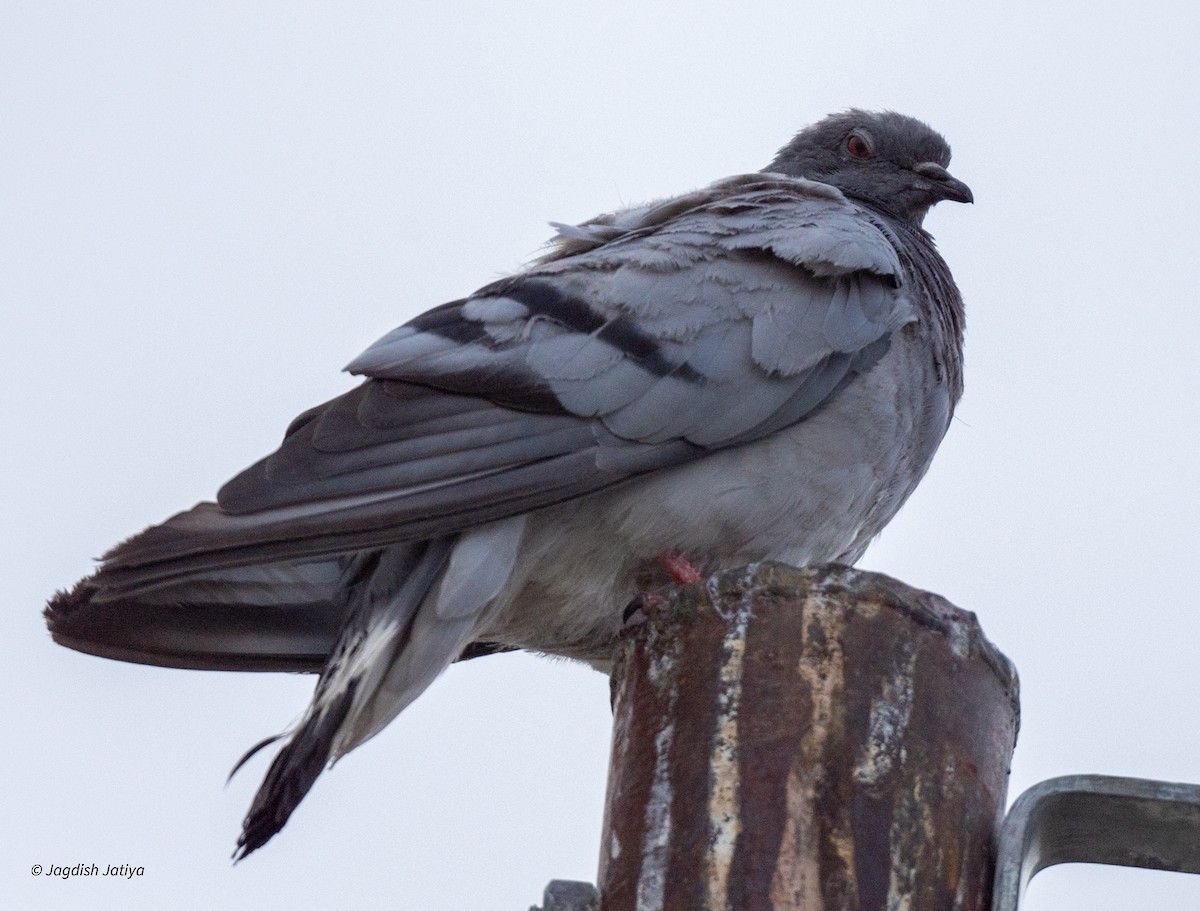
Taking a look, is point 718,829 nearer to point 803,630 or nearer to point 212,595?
point 803,630

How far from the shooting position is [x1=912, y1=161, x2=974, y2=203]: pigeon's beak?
7.86m

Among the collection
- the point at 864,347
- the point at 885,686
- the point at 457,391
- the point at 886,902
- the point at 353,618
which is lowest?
the point at 886,902

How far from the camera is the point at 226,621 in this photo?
5.46m

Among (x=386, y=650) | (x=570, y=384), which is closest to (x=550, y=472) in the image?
(x=570, y=384)

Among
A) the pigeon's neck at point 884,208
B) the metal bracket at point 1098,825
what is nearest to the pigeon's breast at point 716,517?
the metal bracket at point 1098,825

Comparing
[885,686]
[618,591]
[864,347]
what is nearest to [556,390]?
[618,591]

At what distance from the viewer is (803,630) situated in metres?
3.95

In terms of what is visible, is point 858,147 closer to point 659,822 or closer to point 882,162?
point 882,162

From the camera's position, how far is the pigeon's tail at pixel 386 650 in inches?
191

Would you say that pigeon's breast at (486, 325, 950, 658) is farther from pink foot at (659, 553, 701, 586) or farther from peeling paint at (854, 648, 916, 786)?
peeling paint at (854, 648, 916, 786)

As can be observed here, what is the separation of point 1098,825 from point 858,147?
16.2 feet

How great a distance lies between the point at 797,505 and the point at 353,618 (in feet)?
5.10

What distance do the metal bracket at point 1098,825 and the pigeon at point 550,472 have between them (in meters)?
1.80

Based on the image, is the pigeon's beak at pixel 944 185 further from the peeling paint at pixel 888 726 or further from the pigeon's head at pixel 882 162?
the peeling paint at pixel 888 726
